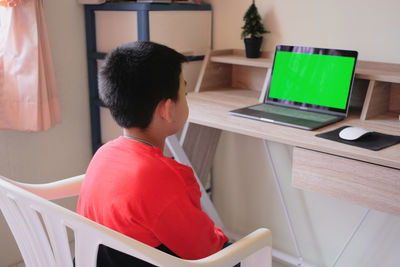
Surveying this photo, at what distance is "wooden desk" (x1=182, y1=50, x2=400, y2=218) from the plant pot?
4 centimetres

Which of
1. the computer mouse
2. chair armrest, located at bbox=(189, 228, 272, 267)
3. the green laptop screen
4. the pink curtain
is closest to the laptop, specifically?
the green laptop screen

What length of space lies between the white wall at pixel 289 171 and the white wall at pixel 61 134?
0.68 m

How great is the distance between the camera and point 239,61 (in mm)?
2076

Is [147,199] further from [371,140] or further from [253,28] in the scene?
[253,28]

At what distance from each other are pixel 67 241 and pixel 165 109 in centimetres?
36

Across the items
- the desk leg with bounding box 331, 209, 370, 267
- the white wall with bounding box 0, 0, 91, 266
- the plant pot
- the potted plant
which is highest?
the potted plant

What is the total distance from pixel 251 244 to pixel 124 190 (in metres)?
0.30

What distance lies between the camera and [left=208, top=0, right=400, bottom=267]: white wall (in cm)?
182

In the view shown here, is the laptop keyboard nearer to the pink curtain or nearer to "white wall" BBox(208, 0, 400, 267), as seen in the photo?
"white wall" BBox(208, 0, 400, 267)

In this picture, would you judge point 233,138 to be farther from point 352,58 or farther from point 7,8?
point 7,8

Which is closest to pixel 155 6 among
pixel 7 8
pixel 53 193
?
pixel 7 8

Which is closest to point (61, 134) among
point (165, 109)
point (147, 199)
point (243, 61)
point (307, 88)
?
point (243, 61)

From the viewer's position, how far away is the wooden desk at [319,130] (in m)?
1.32

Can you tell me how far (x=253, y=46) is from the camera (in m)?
2.07
